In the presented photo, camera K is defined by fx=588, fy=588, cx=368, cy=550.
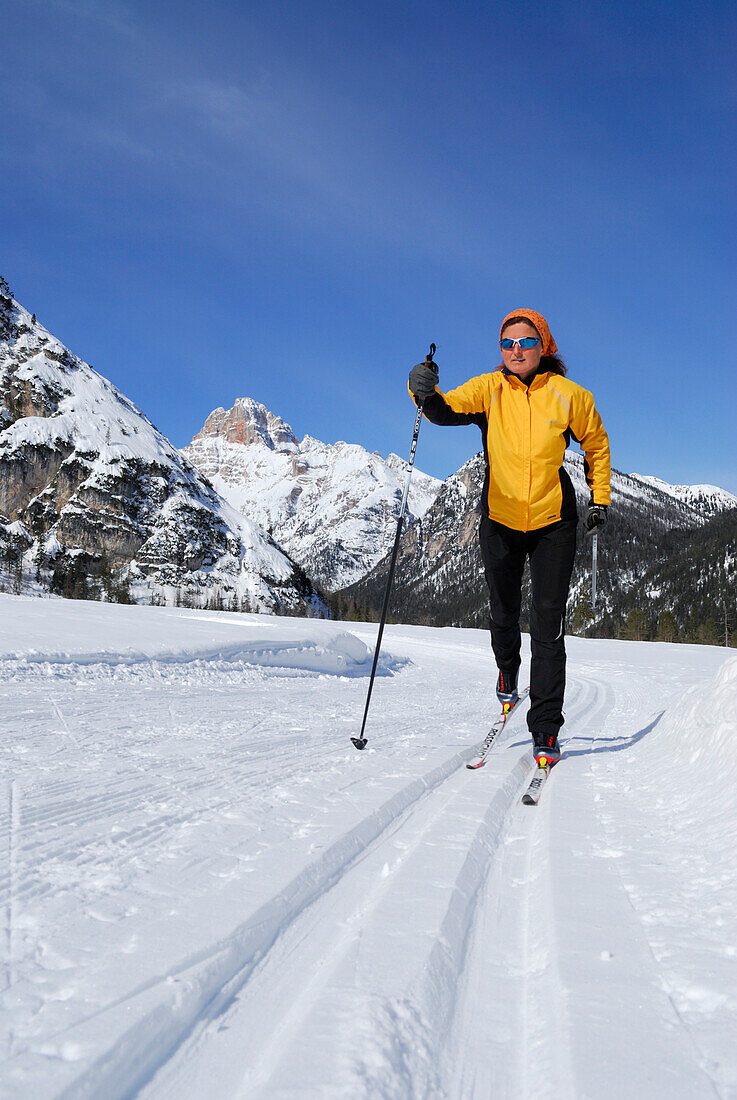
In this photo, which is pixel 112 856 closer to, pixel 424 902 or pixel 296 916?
pixel 296 916

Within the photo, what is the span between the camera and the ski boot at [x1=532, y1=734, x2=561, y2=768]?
314 cm

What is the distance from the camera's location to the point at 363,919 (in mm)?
1477

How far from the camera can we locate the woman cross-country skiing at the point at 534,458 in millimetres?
3609

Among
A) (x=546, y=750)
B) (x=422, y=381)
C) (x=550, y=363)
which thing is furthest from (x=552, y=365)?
(x=546, y=750)

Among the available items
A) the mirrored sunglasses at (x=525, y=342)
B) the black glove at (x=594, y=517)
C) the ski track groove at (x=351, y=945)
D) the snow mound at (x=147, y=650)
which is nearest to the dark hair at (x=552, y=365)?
the mirrored sunglasses at (x=525, y=342)

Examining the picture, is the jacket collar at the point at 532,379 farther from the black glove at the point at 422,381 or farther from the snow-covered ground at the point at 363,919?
the snow-covered ground at the point at 363,919

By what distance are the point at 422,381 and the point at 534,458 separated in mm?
839

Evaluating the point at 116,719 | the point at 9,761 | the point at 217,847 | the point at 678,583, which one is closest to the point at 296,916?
the point at 217,847

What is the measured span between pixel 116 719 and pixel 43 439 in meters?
186

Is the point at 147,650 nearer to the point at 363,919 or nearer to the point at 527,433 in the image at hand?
the point at 527,433

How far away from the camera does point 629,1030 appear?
109 centimetres

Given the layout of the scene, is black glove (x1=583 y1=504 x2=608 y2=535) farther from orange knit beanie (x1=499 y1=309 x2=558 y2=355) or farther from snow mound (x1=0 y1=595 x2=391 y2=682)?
snow mound (x1=0 y1=595 x2=391 y2=682)

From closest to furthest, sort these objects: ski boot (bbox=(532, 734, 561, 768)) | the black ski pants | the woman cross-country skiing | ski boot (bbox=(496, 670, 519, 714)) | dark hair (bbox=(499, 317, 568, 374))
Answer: ski boot (bbox=(532, 734, 561, 768)) < the black ski pants < the woman cross-country skiing < dark hair (bbox=(499, 317, 568, 374)) < ski boot (bbox=(496, 670, 519, 714))

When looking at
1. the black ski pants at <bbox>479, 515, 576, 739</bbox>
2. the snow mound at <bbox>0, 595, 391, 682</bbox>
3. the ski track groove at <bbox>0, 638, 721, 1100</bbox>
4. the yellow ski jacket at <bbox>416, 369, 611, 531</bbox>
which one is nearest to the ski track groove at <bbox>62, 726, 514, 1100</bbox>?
the ski track groove at <bbox>0, 638, 721, 1100</bbox>
